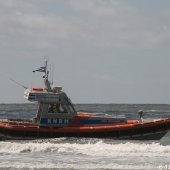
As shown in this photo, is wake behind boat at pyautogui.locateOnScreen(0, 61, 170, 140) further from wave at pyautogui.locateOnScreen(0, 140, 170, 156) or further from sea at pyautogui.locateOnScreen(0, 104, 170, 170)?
wave at pyautogui.locateOnScreen(0, 140, 170, 156)

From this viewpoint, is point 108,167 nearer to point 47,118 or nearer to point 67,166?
point 67,166

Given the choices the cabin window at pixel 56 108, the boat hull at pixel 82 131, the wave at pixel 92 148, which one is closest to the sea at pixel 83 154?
the wave at pixel 92 148

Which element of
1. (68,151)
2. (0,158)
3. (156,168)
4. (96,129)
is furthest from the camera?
(96,129)

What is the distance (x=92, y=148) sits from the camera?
2428 centimetres

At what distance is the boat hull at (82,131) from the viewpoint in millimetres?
26062

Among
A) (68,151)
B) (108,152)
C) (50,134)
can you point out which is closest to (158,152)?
(108,152)

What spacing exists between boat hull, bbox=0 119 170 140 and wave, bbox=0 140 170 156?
2.14 ft

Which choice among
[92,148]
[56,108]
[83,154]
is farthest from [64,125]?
[83,154]

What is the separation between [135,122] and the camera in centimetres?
2723

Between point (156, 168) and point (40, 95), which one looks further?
point (40, 95)

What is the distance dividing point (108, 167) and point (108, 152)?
388 cm

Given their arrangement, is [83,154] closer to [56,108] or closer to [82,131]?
[82,131]

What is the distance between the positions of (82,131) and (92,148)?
6.15ft

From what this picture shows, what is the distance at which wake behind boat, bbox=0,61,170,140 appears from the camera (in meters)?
26.1
